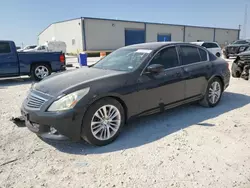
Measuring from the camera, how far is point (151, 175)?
2793 millimetres

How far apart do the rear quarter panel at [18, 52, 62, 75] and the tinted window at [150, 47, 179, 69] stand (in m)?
6.99

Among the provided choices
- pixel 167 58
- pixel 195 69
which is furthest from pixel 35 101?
pixel 195 69

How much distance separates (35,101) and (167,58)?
2585mm

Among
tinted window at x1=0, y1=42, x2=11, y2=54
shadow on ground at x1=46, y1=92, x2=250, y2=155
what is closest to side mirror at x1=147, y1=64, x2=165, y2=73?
shadow on ground at x1=46, y1=92, x2=250, y2=155

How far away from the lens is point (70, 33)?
37.9m

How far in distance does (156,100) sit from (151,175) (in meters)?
1.66

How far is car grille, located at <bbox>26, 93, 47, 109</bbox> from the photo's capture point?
3383 millimetres

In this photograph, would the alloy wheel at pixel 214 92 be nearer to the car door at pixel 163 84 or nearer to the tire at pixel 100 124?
the car door at pixel 163 84

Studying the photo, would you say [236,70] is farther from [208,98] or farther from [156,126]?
[156,126]

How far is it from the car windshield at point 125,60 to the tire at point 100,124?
79 cm

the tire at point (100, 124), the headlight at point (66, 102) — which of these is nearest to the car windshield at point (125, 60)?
the tire at point (100, 124)

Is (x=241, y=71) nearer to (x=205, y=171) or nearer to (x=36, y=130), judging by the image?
(x=205, y=171)

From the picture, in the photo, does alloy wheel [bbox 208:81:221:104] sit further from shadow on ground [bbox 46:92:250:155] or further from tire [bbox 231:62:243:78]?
tire [bbox 231:62:243:78]

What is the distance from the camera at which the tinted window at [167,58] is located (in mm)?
4320
